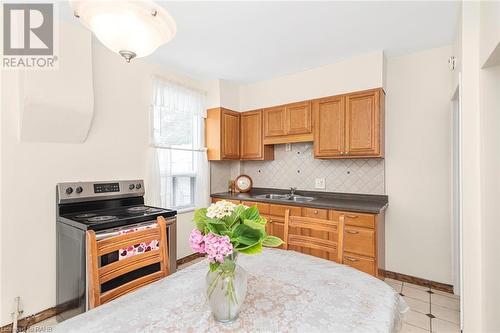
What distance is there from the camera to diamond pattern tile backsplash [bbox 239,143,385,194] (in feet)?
9.71

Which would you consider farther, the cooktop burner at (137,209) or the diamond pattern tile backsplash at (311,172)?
the diamond pattern tile backsplash at (311,172)

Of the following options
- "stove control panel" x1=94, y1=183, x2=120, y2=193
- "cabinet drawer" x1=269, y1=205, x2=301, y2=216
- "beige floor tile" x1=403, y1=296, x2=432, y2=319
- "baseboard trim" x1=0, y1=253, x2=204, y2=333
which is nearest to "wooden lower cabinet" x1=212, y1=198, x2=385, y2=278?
"cabinet drawer" x1=269, y1=205, x2=301, y2=216

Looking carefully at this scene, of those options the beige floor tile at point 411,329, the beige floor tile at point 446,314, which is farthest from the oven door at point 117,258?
the beige floor tile at point 446,314

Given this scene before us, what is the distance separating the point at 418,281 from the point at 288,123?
90.0 inches

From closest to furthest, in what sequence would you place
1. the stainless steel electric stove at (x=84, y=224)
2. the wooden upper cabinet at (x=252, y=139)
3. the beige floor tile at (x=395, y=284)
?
the stainless steel electric stove at (x=84, y=224), the beige floor tile at (x=395, y=284), the wooden upper cabinet at (x=252, y=139)

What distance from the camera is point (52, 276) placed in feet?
7.16

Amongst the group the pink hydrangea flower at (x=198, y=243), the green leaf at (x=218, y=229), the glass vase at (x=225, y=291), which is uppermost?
the green leaf at (x=218, y=229)

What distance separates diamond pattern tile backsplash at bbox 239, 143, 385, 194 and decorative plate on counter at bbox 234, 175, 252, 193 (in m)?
0.15

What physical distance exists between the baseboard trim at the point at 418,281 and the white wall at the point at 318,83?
6.68 feet

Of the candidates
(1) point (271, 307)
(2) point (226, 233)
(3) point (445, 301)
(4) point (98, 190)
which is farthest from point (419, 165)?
(4) point (98, 190)

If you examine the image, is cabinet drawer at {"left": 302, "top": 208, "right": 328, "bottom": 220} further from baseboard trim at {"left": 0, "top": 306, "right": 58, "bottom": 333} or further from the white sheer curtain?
baseboard trim at {"left": 0, "top": 306, "right": 58, "bottom": 333}

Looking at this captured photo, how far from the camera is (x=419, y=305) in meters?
2.31

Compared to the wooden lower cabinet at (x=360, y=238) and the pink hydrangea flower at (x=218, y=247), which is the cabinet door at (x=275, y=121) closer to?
the wooden lower cabinet at (x=360, y=238)

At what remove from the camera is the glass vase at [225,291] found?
872mm
